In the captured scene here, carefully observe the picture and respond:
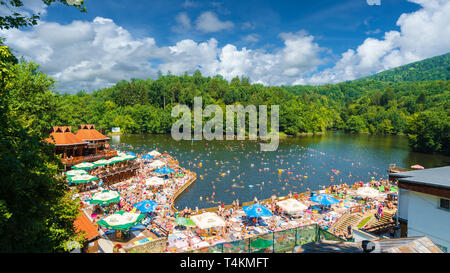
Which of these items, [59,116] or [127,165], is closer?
[127,165]

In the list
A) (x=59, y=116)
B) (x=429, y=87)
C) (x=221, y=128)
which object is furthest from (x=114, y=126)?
(x=429, y=87)

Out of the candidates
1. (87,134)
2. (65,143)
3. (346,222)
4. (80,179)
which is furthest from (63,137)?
(346,222)

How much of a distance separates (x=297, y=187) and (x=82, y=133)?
1308 inches

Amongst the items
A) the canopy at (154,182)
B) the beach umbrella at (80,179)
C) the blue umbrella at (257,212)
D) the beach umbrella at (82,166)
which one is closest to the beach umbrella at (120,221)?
the blue umbrella at (257,212)

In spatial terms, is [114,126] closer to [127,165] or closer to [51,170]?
[127,165]

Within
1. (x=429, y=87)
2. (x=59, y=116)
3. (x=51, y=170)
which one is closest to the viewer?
(x=51, y=170)

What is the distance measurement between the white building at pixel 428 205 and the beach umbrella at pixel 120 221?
15781mm

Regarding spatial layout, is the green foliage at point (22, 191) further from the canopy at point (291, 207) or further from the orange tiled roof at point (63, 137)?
the orange tiled roof at point (63, 137)

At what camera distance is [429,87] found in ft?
515

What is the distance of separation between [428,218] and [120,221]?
17.1m

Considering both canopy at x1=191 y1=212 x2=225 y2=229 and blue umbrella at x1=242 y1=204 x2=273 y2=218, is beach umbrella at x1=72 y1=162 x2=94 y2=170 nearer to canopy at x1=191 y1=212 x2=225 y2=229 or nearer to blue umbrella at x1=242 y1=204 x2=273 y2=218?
canopy at x1=191 y1=212 x2=225 y2=229
